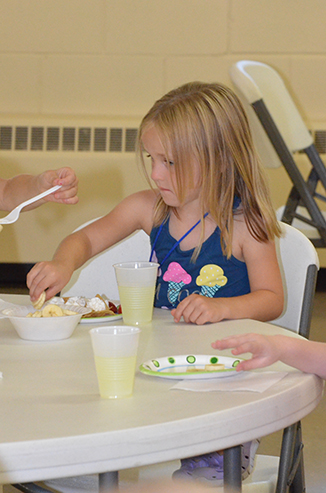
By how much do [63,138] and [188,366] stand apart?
335cm

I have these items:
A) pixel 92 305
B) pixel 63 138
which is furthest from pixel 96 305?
pixel 63 138

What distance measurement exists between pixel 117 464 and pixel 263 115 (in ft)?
9.23

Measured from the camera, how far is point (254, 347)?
0.71 m

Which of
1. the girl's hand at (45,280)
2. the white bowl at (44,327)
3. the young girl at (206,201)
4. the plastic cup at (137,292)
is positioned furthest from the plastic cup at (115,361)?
the young girl at (206,201)

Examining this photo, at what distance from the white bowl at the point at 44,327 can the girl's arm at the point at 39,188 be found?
1.35 ft

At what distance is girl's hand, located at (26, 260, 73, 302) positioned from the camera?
3.72 feet

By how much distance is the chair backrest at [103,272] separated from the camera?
1.48 m

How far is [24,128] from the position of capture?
3.97m

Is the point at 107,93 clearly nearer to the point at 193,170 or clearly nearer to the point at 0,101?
the point at 0,101

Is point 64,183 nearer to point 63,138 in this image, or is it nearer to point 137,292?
point 137,292

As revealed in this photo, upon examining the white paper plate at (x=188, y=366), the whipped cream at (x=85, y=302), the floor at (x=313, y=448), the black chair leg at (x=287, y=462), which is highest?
the white paper plate at (x=188, y=366)

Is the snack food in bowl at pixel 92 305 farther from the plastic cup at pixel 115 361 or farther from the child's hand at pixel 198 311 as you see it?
the plastic cup at pixel 115 361

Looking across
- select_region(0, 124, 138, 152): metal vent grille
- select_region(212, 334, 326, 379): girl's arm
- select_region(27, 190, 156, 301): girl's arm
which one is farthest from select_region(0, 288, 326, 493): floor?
select_region(0, 124, 138, 152): metal vent grille

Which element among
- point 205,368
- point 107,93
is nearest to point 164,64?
point 107,93
